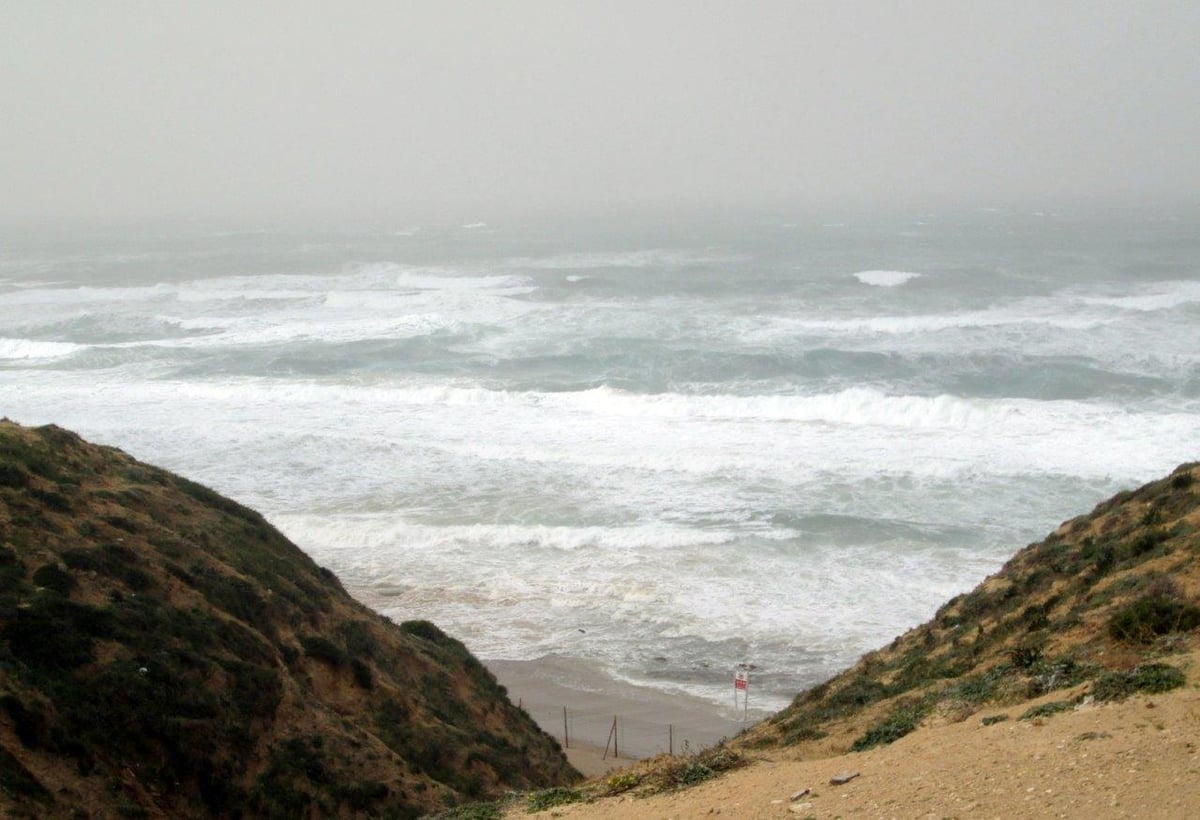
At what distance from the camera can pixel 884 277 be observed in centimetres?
6525

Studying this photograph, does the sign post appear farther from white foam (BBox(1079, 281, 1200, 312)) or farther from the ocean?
white foam (BBox(1079, 281, 1200, 312))

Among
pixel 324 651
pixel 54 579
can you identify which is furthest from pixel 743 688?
pixel 54 579

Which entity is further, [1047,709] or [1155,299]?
[1155,299]

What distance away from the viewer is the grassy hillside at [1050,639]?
9.03 metres

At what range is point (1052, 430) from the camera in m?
32.1

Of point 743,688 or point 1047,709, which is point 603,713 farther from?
point 1047,709

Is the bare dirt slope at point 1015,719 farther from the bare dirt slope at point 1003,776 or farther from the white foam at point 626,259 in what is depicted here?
the white foam at point 626,259

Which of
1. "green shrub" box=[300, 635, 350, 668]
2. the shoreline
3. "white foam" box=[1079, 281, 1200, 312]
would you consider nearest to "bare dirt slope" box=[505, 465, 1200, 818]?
the shoreline

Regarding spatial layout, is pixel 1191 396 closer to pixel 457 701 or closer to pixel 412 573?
pixel 412 573

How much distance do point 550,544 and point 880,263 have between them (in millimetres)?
54253

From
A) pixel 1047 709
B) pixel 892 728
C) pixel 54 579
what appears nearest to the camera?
pixel 1047 709

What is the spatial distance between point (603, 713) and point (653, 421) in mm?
18271

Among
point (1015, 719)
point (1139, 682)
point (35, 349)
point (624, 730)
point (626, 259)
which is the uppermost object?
point (626, 259)

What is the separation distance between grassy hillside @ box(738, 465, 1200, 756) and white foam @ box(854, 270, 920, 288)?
48562 mm
